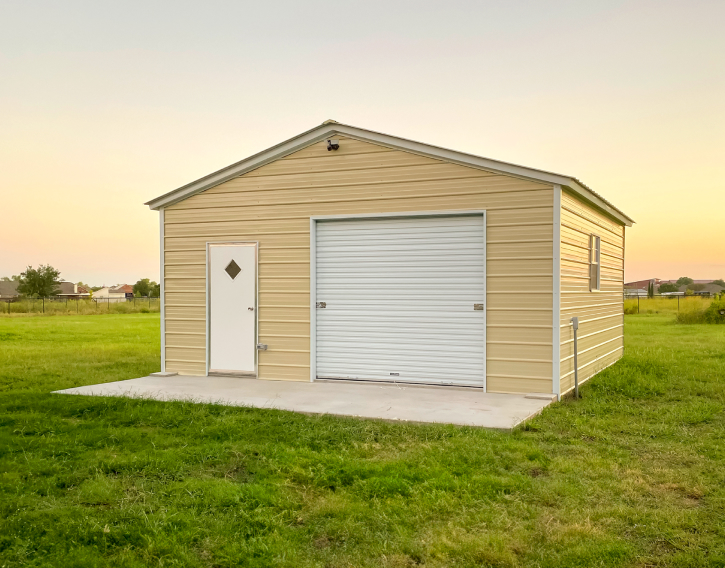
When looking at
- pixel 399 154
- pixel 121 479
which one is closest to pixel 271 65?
pixel 399 154

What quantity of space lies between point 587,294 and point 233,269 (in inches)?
234

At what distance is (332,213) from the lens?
9578 mm

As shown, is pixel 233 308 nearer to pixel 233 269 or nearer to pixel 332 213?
pixel 233 269

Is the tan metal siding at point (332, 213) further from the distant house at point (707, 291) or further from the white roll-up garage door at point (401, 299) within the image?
the distant house at point (707, 291)

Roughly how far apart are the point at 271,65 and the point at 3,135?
7.08 m

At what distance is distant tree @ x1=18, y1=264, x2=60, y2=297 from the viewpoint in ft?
199

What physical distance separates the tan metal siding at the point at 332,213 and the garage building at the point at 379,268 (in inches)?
0.8

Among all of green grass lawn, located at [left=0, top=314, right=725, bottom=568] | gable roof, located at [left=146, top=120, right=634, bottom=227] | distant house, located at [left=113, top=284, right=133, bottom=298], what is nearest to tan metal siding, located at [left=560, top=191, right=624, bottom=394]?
gable roof, located at [left=146, top=120, right=634, bottom=227]

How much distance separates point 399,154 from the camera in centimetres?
914

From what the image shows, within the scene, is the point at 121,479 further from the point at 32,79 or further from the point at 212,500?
the point at 32,79

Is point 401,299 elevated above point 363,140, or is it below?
below

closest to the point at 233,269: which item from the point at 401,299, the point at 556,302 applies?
the point at 401,299

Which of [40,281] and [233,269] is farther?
[40,281]

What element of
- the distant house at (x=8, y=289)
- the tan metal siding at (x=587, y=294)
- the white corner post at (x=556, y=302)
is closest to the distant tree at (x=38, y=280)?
the distant house at (x=8, y=289)
